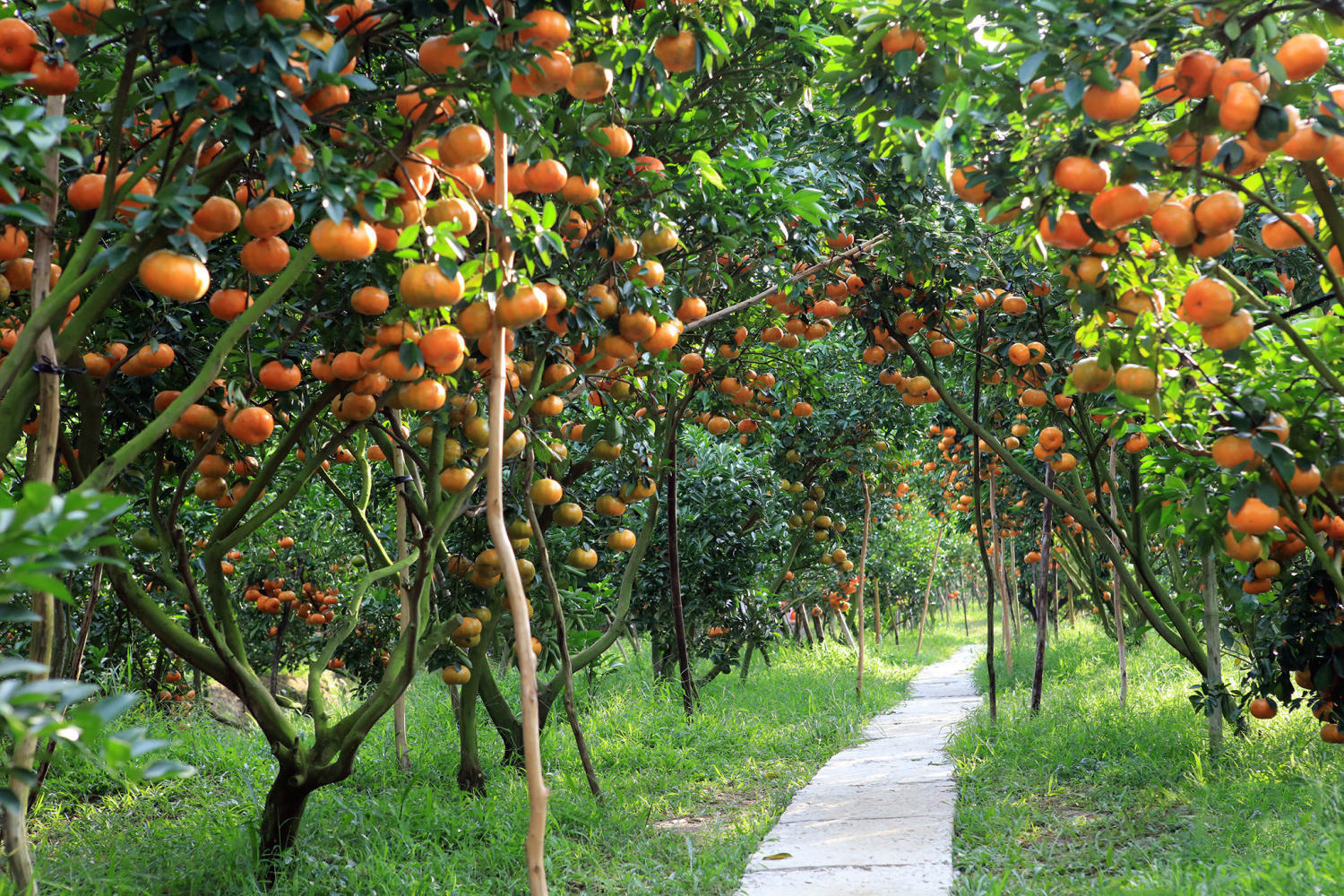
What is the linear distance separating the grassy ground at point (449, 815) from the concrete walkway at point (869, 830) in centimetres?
14

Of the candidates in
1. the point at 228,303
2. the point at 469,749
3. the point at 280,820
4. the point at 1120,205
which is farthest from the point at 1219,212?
the point at 469,749

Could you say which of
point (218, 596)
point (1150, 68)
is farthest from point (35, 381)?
point (1150, 68)

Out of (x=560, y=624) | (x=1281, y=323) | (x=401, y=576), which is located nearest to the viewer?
(x=1281, y=323)

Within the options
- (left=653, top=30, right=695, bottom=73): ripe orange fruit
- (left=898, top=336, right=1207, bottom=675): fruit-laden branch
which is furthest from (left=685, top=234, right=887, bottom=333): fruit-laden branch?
(left=653, top=30, right=695, bottom=73): ripe orange fruit

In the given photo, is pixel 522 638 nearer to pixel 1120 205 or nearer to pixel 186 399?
pixel 186 399

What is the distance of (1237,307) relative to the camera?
2156mm

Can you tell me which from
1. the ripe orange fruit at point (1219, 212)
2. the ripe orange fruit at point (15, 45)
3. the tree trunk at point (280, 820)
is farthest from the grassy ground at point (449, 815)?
the ripe orange fruit at point (1219, 212)

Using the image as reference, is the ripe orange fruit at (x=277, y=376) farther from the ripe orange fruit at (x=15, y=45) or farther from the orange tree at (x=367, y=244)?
the ripe orange fruit at (x=15, y=45)

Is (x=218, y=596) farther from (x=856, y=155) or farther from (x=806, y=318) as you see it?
(x=856, y=155)

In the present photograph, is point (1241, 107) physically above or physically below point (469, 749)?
above

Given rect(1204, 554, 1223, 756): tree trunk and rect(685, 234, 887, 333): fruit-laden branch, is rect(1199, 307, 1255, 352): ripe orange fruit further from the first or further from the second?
rect(1204, 554, 1223, 756): tree trunk

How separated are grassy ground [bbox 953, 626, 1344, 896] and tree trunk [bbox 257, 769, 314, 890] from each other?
245cm

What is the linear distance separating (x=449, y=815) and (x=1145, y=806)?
310cm

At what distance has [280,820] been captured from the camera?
11.5ft
